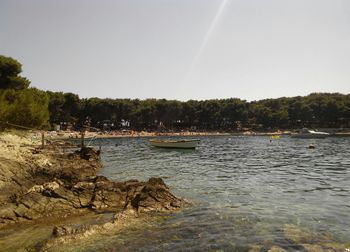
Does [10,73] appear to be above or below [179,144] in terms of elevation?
above

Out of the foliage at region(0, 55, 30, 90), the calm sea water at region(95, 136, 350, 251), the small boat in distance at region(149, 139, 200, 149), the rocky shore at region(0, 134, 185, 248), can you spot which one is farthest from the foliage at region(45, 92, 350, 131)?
the rocky shore at region(0, 134, 185, 248)

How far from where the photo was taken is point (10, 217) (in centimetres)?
1415

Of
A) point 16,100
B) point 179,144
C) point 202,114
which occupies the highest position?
point 202,114

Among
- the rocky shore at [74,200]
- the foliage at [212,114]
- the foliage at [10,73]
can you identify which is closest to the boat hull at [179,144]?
the foliage at [10,73]

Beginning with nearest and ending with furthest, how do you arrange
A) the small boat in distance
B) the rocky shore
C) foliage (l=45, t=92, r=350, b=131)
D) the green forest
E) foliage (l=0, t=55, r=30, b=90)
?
the rocky shore, foliage (l=0, t=55, r=30, b=90), the small boat in distance, the green forest, foliage (l=45, t=92, r=350, b=131)

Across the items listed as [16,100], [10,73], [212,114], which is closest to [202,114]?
[212,114]

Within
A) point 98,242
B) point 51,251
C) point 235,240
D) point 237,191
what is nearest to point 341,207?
point 237,191

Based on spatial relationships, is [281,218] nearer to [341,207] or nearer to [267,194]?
[341,207]

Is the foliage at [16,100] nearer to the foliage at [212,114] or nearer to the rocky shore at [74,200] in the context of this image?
the rocky shore at [74,200]

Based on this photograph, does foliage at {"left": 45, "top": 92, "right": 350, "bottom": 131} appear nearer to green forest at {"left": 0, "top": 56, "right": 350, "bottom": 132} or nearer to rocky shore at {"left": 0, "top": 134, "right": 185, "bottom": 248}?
green forest at {"left": 0, "top": 56, "right": 350, "bottom": 132}

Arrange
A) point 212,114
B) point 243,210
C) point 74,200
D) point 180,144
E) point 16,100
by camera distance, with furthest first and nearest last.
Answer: point 212,114 < point 180,144 < point 16,100 < point 243,210 < point 74,200

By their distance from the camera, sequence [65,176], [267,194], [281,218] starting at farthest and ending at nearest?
[65,176]
[267,194]
[281,218]

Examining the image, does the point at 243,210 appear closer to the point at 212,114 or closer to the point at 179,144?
the point at 179,144

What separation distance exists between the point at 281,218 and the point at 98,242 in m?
8.41
